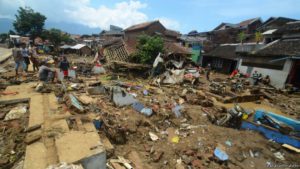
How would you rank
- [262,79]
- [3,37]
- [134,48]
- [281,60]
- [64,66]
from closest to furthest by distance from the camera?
[64,66]
[281,60]
[262,79]
[134,48]
[3,37]

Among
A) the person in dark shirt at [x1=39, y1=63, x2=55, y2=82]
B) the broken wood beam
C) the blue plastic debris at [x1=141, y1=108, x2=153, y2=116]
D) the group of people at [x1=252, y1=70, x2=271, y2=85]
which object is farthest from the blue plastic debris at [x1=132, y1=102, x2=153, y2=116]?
the group of people at [x1=252, y1=70, x2=271, y2=85]

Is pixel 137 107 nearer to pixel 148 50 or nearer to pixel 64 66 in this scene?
pixel 64 66

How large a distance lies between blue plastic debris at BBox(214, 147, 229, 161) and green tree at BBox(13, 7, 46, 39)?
4217 cm

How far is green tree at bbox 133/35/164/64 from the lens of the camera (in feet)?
45.9

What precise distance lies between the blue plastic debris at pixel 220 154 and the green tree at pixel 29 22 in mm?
42169

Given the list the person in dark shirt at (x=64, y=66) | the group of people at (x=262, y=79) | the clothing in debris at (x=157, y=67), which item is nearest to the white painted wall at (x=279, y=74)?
the group of people at (x=262, y=79)

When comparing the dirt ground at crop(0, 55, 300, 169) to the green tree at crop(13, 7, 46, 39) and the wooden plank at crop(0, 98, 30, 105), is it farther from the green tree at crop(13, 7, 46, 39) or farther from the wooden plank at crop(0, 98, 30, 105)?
the green tree at crop(13, 7, 46, 39)

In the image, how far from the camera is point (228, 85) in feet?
40.3

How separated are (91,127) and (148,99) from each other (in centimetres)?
439

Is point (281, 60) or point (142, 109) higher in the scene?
point (281, 60)

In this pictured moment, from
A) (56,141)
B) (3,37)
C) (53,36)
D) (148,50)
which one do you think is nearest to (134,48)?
(148,50)

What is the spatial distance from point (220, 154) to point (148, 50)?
11122 mm

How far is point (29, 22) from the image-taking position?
33.0 m

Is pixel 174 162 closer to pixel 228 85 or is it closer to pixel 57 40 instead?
pixel 228 85
